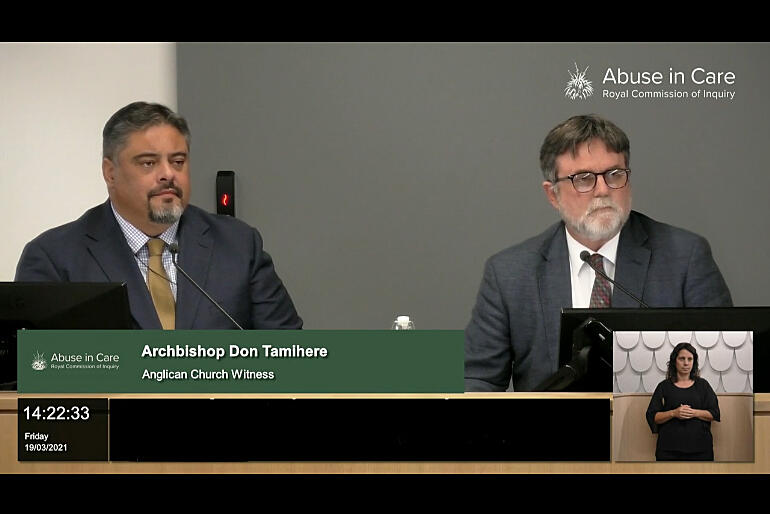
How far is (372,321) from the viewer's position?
4.13m

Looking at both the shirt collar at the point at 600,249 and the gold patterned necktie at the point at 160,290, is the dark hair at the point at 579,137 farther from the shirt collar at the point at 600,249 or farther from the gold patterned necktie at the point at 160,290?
the gold patterned necktie at the point at 160,290

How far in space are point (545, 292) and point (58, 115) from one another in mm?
2004

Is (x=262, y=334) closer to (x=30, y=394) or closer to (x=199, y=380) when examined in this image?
(x=199, y=380)

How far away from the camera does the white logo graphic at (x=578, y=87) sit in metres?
4.06

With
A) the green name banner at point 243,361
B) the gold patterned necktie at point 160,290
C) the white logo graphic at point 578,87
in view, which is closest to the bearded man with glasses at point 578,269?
the white logo graphic at point 578,87

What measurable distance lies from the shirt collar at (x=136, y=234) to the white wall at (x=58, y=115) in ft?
1.48

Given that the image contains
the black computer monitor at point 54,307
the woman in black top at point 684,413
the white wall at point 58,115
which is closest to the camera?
the woman in black top at point 684,413

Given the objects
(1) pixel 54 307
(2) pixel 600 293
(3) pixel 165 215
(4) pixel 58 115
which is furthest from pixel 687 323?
(4) pixel 58 115

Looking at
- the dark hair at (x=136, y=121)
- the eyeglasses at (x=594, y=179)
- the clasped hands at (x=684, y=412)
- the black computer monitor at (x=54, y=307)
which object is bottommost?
the clasped hands at (x=684, y=412)

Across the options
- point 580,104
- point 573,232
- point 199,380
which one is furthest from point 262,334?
point 580,104

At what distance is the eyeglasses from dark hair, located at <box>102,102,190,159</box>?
1425 mm

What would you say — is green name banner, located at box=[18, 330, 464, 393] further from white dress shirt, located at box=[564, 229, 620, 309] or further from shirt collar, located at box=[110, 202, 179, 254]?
white dress shirt, located at box=[564, 229, 620, 309]

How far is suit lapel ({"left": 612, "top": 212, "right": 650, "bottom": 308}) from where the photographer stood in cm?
356

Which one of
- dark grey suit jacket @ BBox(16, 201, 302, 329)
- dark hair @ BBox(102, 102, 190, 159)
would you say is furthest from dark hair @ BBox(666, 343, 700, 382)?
dark hair @ BBox(102, 102, 190, 159)
